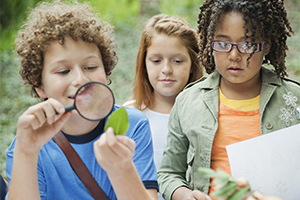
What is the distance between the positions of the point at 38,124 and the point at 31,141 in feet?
0.54

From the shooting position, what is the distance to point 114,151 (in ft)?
5.65

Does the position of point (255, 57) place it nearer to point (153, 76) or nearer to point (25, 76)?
point (153, 76)

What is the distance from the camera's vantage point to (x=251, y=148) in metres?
2.33

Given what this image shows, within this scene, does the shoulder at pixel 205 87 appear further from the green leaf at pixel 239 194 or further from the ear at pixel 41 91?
the green leaf at pixel 239 194

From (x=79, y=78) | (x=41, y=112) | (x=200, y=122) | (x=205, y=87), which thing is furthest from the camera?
(x=205, y=87)

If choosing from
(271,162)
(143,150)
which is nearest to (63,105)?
(143,150)

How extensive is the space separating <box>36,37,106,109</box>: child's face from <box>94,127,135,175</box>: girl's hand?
77 centimetres

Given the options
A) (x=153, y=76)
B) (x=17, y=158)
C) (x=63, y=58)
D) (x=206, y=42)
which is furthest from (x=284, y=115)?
(x=17, y=158)

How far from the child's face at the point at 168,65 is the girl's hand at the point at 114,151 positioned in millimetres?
1938

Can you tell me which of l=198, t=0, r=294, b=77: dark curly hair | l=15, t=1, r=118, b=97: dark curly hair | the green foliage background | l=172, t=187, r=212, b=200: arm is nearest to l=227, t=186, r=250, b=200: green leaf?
l=172, t=187, r=212, b=200: arm

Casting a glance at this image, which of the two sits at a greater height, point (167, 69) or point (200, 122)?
point (167, 69)

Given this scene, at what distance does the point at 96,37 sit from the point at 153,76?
122 cm

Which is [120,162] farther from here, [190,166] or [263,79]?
[263,79]

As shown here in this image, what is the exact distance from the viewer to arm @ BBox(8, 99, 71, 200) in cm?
192
